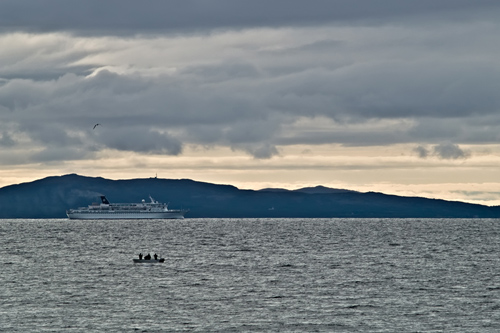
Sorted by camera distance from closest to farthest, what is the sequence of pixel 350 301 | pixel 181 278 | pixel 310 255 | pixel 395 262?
pixel 350 301, pixel 181 278, pixel 395 262, pixel 310 255

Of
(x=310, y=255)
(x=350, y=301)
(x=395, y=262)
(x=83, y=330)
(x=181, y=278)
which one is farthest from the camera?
(x=310, y=255)

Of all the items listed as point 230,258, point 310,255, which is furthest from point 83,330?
point 310,255

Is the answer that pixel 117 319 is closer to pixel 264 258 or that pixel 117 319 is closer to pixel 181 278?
pixel 181 278

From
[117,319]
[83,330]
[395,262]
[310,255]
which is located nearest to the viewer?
[83,330]

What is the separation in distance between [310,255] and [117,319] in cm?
8542

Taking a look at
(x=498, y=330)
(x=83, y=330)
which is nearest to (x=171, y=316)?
(x=83, y=330)

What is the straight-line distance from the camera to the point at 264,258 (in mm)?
149875

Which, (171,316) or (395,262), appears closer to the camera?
(171,316)

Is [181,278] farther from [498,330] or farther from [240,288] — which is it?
[498,330]

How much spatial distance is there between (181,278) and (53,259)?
147 feet

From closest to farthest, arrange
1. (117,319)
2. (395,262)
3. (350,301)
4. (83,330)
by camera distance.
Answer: (83,330)
(117,319)
(350,301)
(395,262)

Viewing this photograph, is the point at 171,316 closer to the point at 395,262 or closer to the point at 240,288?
the point at 240,288

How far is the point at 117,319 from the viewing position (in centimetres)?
7619

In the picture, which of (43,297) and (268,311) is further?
(43,297)
